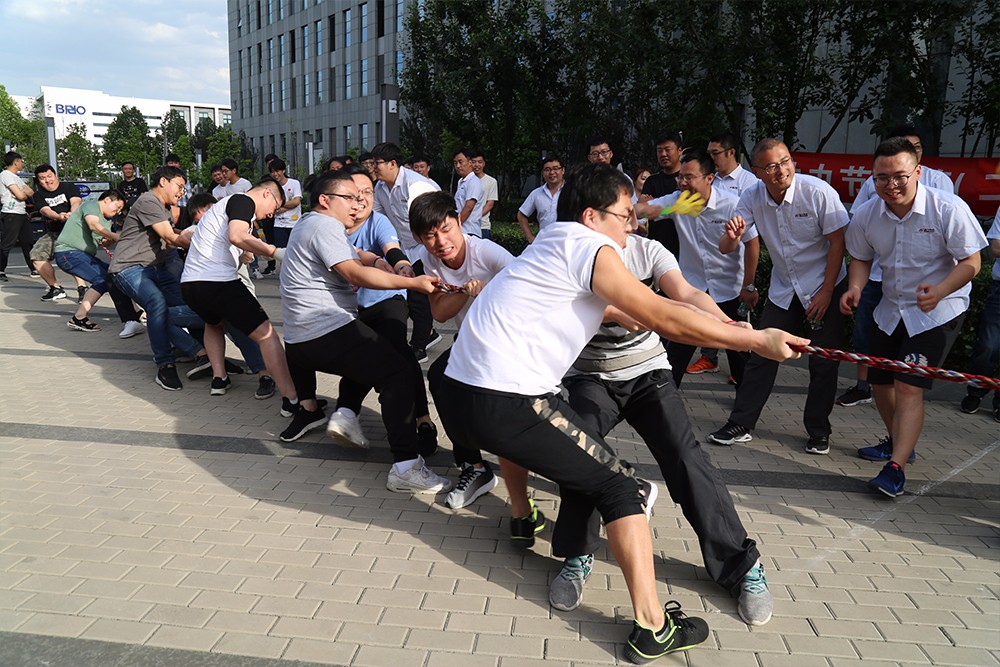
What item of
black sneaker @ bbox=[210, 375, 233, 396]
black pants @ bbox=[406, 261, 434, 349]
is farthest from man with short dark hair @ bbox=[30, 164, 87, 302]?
black pants @ bbox=[406, 261, 434, 349]

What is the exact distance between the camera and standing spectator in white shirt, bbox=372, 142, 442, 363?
702 centimetres

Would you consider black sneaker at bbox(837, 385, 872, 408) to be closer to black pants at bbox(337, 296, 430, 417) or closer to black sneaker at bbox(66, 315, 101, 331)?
black pants at bbox(337, 296, 430, 417)

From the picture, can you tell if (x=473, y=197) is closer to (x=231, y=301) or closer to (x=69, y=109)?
(x=231, y=301)

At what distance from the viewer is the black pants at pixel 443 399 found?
117 inches

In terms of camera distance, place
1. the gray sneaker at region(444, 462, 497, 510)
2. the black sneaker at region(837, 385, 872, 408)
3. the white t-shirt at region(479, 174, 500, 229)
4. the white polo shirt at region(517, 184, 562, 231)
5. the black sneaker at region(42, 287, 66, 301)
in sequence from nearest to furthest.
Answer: the gray sneaker at region(444, 462, 497, 510) → the black sneaker at region(837, 385, 872, 408) → the white polo shirt at region(517, 184, 562, 231) → the white t-shirt at region(479, 174, 500, 229) → the black sneaker at region(42, 287, 66, 301)

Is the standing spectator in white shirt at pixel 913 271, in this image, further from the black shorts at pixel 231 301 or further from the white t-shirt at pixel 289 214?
the white t-shirt at pixel 289 214

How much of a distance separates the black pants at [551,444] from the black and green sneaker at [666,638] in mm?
386

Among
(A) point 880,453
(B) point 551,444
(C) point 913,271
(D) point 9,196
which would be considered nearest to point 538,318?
(B) point 551,444

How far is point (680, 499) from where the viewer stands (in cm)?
303

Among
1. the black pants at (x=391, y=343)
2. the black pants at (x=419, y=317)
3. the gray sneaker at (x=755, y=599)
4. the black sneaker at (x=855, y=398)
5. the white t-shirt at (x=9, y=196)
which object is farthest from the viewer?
the white t-shirt at (x=9, y=196)

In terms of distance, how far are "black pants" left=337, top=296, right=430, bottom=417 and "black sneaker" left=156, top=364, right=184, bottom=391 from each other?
1.99 m

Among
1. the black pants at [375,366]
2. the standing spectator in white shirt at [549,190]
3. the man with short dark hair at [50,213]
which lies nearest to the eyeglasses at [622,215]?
the black pants at [375,366]

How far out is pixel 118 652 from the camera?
2.60 meters

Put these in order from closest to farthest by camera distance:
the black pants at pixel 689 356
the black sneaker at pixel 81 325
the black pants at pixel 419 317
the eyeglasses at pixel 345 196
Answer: the eyeglasses at pixel 345 196, the black pants at pixel 689 356, the black pants at pixel 419 317, the black sneaker at pixel 81 325
